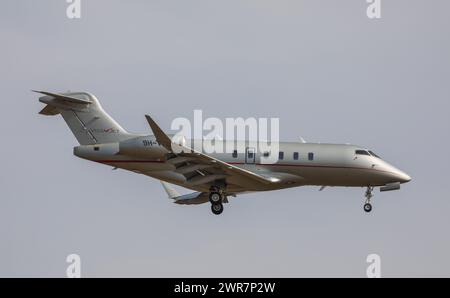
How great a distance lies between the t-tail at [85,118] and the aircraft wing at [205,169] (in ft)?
11.8

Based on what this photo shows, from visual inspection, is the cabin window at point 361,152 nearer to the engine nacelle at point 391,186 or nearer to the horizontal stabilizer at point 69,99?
the engine nacelle at point 391,186

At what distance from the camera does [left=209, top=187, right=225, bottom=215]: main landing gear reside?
40344 mm

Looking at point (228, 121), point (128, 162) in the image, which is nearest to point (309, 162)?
point (228, 121)

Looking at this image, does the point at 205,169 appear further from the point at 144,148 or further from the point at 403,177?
the point at 403,177

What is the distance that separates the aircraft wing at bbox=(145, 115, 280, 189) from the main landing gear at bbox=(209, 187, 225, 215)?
0.51m

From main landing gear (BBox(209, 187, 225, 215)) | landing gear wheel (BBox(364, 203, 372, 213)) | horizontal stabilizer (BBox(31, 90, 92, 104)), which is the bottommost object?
landing gear wheel (BBox(364, 203, 372, 213))

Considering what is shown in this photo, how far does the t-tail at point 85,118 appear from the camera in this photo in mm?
41875

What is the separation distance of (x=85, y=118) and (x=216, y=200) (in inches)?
262

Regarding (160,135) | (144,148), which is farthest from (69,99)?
(160,135)

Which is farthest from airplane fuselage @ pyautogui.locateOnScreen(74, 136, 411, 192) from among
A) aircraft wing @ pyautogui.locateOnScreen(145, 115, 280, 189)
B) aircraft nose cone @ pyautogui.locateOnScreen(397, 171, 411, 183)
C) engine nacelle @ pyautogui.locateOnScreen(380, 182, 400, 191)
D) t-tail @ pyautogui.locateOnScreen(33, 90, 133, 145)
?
aircraft nose cone @ pyautogui.locateOnScreen(397, 171, 411, 183)

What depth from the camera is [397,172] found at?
41781mm

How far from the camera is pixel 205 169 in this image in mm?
39719

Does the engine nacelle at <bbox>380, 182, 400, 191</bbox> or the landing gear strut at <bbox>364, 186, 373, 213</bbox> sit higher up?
the engine nacelle at <bbox>380, 182, 400, 191</bbox>

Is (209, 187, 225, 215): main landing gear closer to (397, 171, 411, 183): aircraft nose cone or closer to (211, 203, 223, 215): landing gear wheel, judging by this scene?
(211, 203, 223, 215): landing gear wheel
